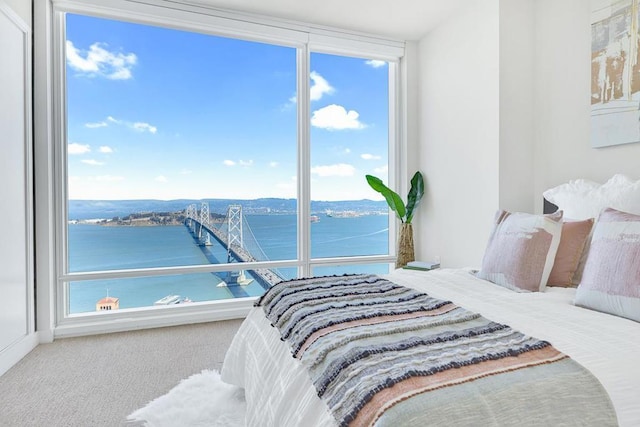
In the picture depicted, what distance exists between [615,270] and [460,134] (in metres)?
2.01

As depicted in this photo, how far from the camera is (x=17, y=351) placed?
249 cm

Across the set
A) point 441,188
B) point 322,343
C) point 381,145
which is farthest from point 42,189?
point 441,188

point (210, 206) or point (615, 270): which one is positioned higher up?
point (210, 206)

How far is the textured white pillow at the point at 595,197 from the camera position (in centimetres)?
184

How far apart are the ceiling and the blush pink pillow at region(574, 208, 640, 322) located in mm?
2377

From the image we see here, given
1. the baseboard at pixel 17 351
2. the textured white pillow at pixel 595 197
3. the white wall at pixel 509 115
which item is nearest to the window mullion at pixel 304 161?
the white wall at pixel 509 115

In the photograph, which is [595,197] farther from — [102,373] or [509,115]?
[102,373]

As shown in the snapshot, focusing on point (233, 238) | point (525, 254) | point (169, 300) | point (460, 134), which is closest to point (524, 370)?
point (525, 254)

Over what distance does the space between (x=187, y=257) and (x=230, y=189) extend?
749 millimetres

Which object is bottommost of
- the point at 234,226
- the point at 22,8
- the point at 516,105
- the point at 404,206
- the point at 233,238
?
the point at 233,238

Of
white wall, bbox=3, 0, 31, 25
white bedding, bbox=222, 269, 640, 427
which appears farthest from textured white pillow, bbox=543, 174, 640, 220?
white wall, bbox=3, 0, 31, 25

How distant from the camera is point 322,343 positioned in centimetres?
117

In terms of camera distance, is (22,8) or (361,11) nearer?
(22,8)

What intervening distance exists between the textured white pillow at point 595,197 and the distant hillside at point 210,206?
188 centimetres
